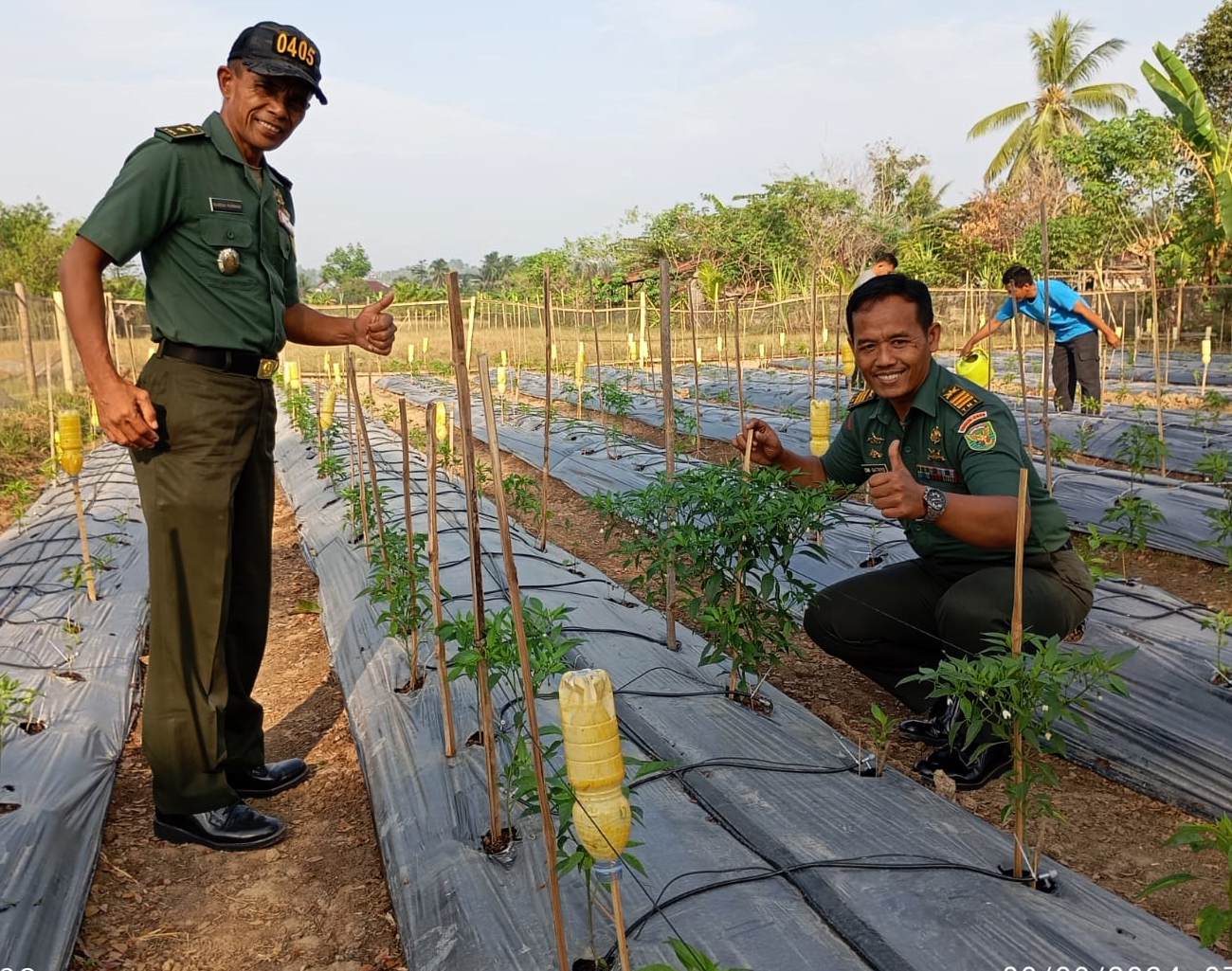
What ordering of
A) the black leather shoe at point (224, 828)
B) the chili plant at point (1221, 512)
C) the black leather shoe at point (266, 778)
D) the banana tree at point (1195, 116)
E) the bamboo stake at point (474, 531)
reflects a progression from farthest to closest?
the banana tree at point (1195, 116), the chili plant at point (1221, 512), the black leather shoe at point (266, 778), the black leather shoe at point (224, 828), the bamboo stake at point (474, 531)

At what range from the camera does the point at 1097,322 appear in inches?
276

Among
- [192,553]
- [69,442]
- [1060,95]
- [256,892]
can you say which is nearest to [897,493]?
[192,553]

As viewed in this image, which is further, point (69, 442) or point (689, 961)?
point (69, 442)

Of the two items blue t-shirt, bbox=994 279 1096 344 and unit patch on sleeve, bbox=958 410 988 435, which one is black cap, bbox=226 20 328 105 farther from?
blue t-shirt, bbox=994 279 1096 344

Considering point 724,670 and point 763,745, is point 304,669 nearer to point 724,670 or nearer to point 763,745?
point 724,670

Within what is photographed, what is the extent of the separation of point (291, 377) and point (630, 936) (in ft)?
34.5

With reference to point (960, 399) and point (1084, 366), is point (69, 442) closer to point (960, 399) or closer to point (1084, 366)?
point (960, 399)

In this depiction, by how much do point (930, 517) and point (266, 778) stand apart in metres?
2.03

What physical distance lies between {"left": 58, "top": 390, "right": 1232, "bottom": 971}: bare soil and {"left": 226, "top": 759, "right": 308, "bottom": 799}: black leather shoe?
4 centimetres

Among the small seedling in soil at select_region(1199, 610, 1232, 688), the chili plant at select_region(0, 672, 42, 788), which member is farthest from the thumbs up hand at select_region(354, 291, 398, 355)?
the small seedling in soil at select_region(1199, 610, 1232, 688)

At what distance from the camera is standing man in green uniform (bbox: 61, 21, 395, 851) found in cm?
211

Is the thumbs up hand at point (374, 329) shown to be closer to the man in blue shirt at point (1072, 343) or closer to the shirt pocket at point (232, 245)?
the shirt pocket at point (232, 245)

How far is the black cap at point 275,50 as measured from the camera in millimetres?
2119

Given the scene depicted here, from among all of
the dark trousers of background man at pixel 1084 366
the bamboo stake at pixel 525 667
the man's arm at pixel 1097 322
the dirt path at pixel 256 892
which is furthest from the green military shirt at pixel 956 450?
the dark trousers of background man at pixel 1084 366
